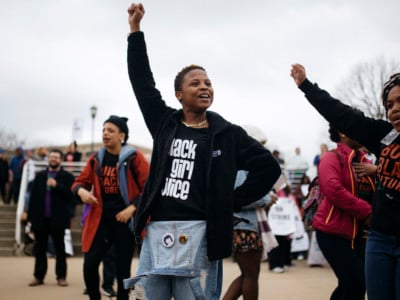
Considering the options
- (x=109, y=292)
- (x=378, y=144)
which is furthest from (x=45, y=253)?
(x=378, y=144)

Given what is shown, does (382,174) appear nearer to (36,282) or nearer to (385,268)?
(385,268)

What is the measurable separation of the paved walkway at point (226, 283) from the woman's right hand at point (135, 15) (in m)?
4.96

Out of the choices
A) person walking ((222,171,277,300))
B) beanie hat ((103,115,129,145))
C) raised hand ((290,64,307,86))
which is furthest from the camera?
beanie hat ((103,115,129,145))

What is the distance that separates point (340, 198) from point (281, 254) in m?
6.90

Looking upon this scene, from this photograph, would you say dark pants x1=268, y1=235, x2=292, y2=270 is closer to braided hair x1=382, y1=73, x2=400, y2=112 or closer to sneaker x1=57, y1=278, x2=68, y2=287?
sneaker x1=57, y1=278, x2=68, y2=287

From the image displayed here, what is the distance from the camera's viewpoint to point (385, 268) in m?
3.35

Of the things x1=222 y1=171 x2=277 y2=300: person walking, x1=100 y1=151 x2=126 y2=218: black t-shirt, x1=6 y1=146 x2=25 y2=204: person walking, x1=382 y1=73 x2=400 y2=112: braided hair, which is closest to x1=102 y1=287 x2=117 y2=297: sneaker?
x1=100 y1=151 x2=126 y2=218: black t-shirt

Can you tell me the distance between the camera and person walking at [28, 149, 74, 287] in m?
9.05

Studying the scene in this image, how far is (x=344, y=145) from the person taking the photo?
5230 millimetres

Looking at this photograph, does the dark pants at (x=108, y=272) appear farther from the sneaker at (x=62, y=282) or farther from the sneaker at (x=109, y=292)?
the sneaker at (x=62, y=282)

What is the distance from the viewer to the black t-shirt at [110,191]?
5.97 meters

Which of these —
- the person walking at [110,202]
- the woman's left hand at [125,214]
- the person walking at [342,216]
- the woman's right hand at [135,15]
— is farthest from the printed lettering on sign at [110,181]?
the woman's right hand at [135,15]

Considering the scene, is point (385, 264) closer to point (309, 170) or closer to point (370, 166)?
point (370, 166)

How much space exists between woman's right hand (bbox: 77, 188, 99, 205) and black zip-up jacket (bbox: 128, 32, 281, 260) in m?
2.19
